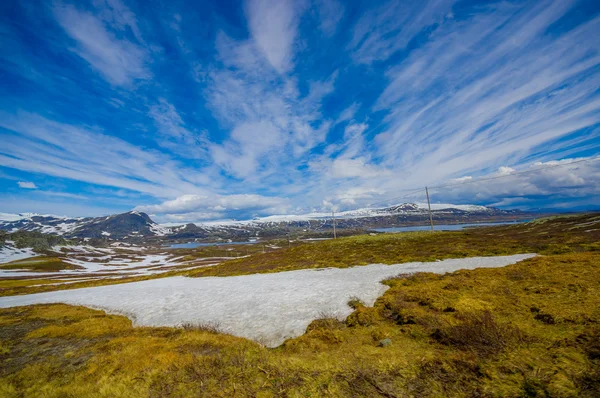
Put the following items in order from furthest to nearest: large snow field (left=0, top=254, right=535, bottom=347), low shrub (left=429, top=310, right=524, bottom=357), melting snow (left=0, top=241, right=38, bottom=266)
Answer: melting snow (left=0, top=241, right=38, bottom=266) < large snow field (left=0, top=254, right=535, bottom=347) < low shrub (left=429, top=310, right=524, bottom=357)

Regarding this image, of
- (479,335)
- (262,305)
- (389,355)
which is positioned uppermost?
(479,335)

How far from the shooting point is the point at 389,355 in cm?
819

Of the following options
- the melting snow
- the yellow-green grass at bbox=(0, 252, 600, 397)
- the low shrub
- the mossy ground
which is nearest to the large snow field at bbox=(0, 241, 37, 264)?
the melting snow

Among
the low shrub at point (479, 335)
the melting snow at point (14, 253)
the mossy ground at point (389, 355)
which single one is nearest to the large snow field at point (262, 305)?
the mossy ground at point (389, 355)

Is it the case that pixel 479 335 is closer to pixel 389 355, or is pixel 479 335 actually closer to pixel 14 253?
pixel 389 355

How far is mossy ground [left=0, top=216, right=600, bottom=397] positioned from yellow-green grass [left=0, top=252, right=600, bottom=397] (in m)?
0.04

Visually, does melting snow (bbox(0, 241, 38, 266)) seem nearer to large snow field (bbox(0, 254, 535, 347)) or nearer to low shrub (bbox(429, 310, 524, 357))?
large snow field (bbox(0, 254, 535, 347))

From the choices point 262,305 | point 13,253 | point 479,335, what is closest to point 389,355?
point 479,335

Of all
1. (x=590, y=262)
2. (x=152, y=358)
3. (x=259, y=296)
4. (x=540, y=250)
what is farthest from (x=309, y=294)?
(x=540, y=250)

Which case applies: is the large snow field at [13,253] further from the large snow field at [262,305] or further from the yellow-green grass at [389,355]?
the yellow-green grass at [389,355]

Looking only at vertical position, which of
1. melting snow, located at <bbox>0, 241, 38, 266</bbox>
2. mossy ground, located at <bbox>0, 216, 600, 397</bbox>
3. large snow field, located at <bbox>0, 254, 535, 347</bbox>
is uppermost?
melting snow, located at <bbox>0, 241, 38, 266</bbox>

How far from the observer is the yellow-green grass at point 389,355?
20.6ft

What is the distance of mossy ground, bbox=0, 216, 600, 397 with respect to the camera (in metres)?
6.30

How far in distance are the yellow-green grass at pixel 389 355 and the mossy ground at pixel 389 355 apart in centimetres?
4
